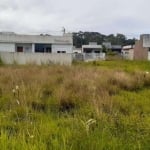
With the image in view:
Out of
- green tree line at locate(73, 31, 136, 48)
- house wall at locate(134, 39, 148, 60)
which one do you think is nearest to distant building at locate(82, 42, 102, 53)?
house wall at locate(134, 39, 148, 60)

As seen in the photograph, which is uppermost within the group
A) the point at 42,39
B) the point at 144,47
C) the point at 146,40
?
the point at 146,40

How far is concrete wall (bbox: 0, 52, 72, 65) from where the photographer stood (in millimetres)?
30016

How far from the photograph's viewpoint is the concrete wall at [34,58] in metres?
30.0

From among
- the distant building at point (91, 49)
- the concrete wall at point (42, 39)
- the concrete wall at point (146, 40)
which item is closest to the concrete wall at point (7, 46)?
the concrete wall at point (42, 39)

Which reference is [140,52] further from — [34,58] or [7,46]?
[34,58]

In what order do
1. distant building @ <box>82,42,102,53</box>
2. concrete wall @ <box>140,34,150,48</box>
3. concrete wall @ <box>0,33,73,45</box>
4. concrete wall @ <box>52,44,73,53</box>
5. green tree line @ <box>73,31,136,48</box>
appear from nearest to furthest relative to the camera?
concrete wall @ <box>0,33,73,45</box> → concrete wall @ <box>52,44,73,53</box> → concrete wall @ <box>140,34,150,48</box> → distant building @ <box>82,42,102,53</box> → green tree line @ <box>73,31,136,48</box>

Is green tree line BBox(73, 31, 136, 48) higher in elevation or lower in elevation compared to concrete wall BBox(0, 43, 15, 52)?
higher

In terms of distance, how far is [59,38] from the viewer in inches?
1781

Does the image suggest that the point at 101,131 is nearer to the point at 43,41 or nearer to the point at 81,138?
the point at 81,138

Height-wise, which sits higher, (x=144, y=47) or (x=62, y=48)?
(x=144, y=47)

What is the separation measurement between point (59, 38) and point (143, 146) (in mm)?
41632

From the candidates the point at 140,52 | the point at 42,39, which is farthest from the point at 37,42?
the point at 140,52

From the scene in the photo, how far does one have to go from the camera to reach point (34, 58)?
30.8 m

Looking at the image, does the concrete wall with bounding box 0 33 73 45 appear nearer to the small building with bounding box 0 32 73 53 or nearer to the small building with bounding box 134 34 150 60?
the small building with bounding box 0 32 73 53
